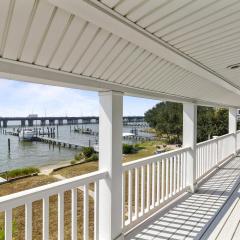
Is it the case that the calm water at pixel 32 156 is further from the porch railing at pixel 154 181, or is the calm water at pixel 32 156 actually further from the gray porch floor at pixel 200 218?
the gray porch floor at pixel 200 218

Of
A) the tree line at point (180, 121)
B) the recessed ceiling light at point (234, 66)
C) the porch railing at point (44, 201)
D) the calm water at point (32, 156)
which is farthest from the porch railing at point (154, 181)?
the calm water at point (32, 156)

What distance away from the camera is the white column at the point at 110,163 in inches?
112

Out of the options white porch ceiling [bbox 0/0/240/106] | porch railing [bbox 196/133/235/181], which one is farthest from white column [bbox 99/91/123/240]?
porch railing [bbox 196/133/235/181]

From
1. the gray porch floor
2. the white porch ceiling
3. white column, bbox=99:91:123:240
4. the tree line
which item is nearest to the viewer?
the white porch ceiling

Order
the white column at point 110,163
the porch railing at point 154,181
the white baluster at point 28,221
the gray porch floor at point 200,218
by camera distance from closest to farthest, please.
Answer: the white baluster at point 28,221
the white column at point 110,163
the gray porch floor at point 200,218
the porch railing at point 154,181

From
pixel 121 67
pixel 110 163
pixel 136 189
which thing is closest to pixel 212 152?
pixel 136 189

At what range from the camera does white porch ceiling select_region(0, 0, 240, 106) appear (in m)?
1.32

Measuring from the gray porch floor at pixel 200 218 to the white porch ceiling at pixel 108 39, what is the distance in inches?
77.8

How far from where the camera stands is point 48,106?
153ft

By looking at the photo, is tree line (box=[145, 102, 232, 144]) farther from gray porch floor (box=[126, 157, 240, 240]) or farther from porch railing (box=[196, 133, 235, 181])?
gray porch floor (box=[126, 157, 240, 240])

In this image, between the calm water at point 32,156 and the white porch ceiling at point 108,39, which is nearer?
the white porch ceiling at point 108,39

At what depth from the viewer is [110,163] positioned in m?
2.89

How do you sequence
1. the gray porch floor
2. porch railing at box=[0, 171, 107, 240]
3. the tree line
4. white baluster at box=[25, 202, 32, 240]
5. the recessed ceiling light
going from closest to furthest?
1. porch railing at box=[0, 171, 107, 240]
2. white baluster at box=[25, 202, 32, 240]
3. the recessed ceiling light
4. the gray porch floor
5. the tree line

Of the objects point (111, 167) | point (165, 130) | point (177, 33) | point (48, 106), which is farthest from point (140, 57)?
point (48, 106)
